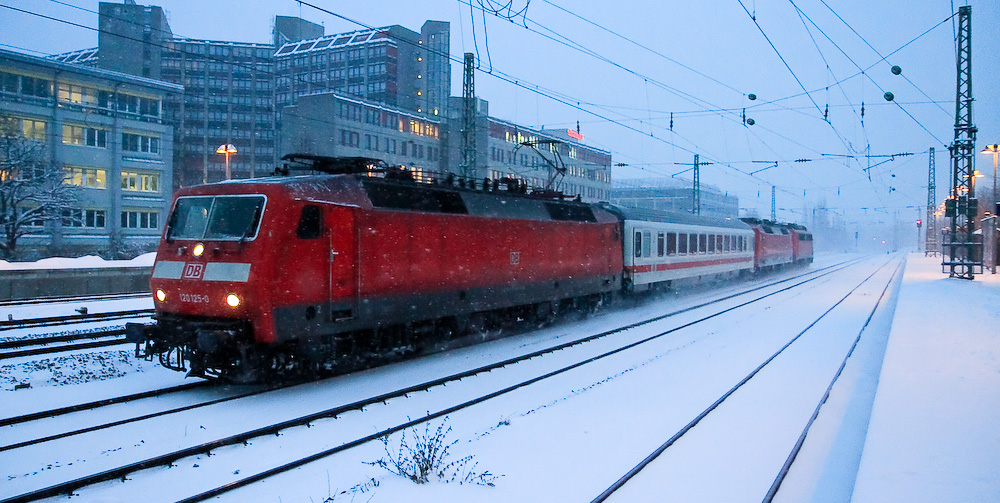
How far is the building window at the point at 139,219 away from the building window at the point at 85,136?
18.4 feet

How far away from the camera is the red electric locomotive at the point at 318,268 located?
9.77 m

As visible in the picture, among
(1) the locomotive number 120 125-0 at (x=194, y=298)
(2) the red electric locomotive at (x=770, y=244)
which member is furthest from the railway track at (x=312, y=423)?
(2) the red electric locomotive at (x=770, y=244)

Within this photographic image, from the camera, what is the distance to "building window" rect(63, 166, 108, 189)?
48938mm

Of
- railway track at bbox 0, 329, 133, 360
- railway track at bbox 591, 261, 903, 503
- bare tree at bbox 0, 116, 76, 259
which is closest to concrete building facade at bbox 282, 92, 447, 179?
bare tree at bbox 0, 116, 76, 259

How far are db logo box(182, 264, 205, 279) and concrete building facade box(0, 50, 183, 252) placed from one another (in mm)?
38100

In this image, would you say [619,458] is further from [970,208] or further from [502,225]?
[970,208]

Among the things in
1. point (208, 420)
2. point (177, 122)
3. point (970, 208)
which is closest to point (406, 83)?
point (177, 122)

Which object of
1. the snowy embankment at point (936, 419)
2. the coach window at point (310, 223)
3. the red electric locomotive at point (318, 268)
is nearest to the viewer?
the snowy embankment at point (936, 419)

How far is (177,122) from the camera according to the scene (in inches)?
3526

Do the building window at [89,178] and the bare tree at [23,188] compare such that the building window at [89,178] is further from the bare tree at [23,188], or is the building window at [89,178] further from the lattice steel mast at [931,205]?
the lattice steel mast at [931,205]

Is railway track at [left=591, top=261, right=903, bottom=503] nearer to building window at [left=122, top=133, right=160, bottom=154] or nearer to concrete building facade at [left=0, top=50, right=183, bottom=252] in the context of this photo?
concrete building facade at [left=0, top=50, right=183, bottom=252]

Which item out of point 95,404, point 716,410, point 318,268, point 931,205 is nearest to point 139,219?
point 95,404

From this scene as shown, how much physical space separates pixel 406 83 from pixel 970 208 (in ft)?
242

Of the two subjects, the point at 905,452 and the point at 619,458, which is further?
the point at 619,458
